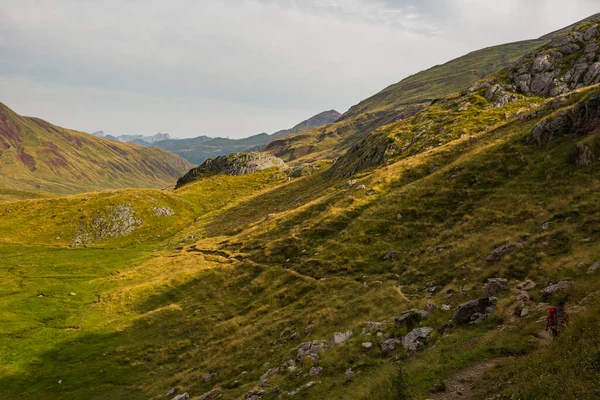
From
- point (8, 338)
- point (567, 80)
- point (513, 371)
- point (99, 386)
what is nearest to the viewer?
point (513, 371)

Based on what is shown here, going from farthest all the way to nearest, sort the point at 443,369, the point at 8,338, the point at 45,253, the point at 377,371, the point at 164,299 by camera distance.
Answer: the point at 45,253 → the point at 164,299 → the point at 8,338 → the point at 377,371 → the point at 443,369

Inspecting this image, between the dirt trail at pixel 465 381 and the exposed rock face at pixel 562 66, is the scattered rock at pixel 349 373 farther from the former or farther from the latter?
the exposed rock face at pixel 562 66

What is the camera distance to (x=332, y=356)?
26109 mm

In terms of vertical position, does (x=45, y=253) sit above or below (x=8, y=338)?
above

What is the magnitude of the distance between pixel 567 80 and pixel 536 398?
9918 cm

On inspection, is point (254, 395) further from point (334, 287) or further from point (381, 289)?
point (334, 287)

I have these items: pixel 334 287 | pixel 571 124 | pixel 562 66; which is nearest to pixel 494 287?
pixel 334 287

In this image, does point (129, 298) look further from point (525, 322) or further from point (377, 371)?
point (525, 322)

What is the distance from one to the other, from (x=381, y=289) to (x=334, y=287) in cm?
770

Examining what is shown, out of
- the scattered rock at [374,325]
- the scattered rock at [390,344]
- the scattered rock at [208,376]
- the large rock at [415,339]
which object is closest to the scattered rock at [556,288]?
the large rock at [415,339]

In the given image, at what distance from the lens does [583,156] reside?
40.7 m

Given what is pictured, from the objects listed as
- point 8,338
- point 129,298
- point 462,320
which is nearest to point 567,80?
point 462,320

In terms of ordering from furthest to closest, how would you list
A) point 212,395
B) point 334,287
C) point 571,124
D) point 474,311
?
1. point 571,124
2. point 334,287
3. point 212,395
4. point 474,311

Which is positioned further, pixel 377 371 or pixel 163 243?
pixel 163 243
